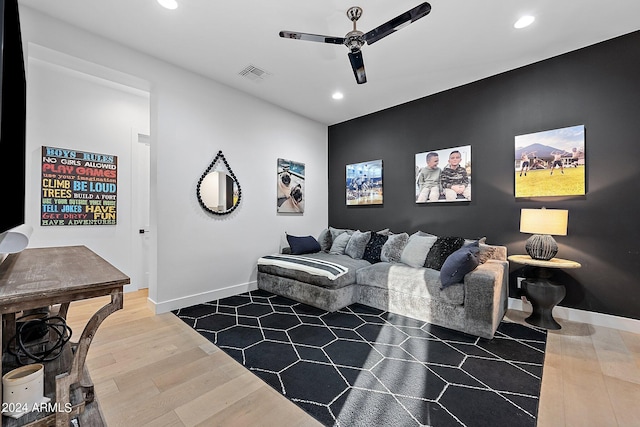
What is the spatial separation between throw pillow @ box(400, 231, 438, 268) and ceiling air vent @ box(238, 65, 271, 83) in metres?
2.84

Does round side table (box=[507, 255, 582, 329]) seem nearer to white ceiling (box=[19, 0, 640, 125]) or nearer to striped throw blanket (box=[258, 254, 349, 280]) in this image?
striped throw blanket (box=[258, 254, 349, 280])

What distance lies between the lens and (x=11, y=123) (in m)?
1.44

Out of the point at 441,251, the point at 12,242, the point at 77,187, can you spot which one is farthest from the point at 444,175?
the point at 77,187

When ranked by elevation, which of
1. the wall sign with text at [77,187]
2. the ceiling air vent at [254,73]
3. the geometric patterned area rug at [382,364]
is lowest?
the geometric patterned area rug at [382,364]

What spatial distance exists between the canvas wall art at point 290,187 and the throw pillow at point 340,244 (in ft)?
2.80

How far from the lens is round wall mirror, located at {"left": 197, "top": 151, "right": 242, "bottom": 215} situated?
3.53 meters

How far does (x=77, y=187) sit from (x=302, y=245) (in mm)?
3020

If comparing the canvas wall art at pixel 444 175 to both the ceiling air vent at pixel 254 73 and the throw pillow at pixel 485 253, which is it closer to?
the throw pillow at pixel 485 253

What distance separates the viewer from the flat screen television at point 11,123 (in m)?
1.22

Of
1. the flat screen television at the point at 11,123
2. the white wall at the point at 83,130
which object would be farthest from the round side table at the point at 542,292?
the white wall at the point at 83,130

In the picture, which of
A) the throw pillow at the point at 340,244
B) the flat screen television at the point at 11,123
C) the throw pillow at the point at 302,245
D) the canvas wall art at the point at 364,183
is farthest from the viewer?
the canvas wall art at the point at 364,183

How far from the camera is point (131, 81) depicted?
3064 mm

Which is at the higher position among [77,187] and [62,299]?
[77,187]

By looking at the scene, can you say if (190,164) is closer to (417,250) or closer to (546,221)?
(417,250)
